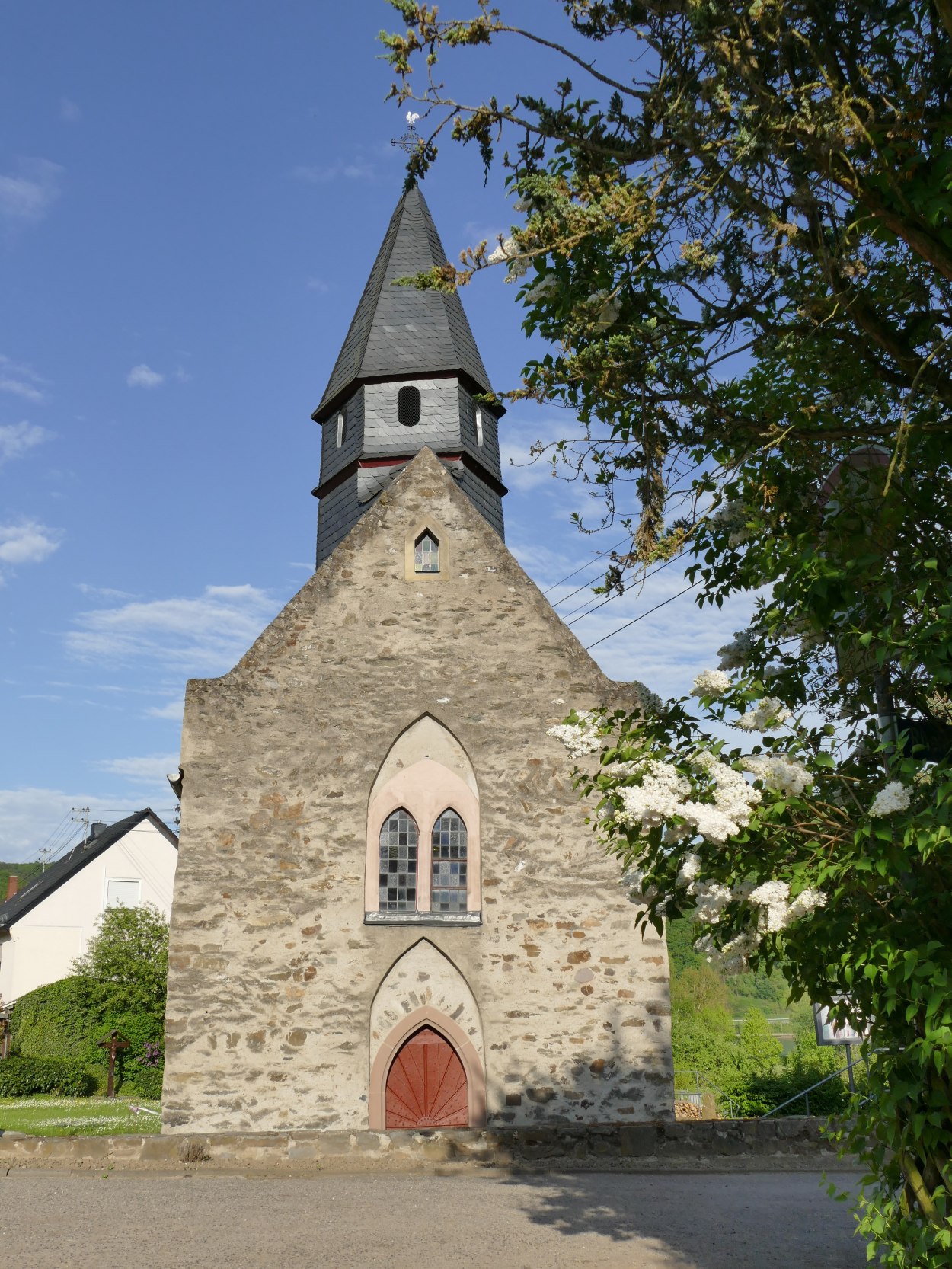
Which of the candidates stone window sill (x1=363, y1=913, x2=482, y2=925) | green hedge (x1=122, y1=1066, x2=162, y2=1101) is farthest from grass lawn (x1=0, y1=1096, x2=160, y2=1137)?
stone window sill (x1=363, y1=913, x2=482, y2=925)

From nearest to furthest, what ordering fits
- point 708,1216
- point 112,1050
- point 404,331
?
point 708,1216, point 404,331, point 112,1050

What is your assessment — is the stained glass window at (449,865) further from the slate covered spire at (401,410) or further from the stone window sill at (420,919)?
the slate covered spire at (401,410)

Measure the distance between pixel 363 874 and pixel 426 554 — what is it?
4.18 m

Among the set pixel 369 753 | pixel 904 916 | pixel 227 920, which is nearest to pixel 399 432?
pixel 369 753

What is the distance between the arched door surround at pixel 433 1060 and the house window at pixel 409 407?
997cm

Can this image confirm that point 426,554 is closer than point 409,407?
Yes

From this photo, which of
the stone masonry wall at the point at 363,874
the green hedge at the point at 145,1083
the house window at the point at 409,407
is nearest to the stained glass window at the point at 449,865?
the stone masonry wall at the point at 363,874

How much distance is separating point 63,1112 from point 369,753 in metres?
9.17

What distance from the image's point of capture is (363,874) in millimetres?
12656

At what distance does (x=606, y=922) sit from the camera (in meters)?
12.5

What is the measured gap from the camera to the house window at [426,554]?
1411 cm

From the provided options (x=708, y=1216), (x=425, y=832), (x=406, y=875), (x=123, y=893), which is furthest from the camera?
(x=123, y=893)

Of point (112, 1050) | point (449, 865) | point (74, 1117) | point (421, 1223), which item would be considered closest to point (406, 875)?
point (449, 865)

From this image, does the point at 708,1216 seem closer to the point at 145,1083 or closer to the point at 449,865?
the point at 449,865
